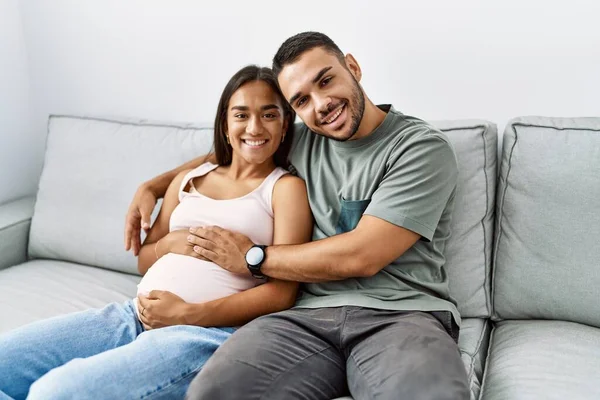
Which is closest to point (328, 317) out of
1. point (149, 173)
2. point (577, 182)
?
point (577, 182)

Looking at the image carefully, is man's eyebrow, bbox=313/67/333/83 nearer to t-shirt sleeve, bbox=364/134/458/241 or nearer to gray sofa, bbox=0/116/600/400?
t-shirt sleeve, bbox=364/134/458/241

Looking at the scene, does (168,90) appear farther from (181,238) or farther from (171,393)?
(171,393)

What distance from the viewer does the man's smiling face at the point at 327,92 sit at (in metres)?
1.71

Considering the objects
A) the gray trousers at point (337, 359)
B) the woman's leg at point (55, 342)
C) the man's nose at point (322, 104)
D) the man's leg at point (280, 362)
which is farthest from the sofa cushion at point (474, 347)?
the woman's leg at point (55, 342)

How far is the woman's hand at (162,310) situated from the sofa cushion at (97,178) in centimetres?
53

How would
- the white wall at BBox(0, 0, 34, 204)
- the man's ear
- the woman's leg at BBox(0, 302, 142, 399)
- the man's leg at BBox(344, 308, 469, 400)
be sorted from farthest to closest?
the white wall at BBox(0, 0, 34, 204)
the man's ear
the woman's leg at BBox(0, 302, 142, 399)
the man's leg at BBox(344, 308, 469, 400)

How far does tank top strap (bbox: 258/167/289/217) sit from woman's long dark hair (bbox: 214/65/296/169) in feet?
0.19

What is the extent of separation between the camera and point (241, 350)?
1.50m

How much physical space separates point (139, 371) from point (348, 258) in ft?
1.71

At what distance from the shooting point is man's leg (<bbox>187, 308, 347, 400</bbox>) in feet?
4.63

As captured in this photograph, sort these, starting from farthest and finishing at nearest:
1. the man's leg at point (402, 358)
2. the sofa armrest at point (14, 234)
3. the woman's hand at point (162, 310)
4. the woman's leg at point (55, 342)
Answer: the sofa armrest at point (14, 234) → the woman's hand at point (162, 310) → the woman's leg at point (55, 342) → the man's leg at point (402, 358)

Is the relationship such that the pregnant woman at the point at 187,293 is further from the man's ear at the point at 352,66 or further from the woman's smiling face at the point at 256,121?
the man's ear at the point at 352,66

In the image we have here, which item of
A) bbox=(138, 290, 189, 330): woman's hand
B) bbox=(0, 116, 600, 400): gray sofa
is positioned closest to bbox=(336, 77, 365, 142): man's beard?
bbox=(0, 116, 600, 400): gray sofa

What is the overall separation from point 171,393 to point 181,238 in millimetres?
494
